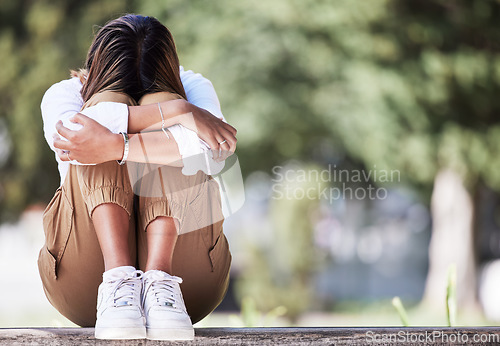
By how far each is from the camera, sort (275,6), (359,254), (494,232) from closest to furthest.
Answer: (275,6) < (494,232) < (359,254)

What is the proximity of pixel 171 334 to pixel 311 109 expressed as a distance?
8.07 m

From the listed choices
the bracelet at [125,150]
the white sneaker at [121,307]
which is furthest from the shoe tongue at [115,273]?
the bracelet at [125,150]

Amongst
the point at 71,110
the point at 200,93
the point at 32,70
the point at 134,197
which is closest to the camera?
the point at 134,197

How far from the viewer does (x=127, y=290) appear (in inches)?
57.1

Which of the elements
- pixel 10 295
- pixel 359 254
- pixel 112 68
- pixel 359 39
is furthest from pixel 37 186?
pixel 359 254

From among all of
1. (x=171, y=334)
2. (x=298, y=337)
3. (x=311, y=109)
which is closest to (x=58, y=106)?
(x=171, y=334)

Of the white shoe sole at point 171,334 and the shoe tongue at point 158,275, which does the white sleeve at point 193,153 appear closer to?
the shoe tongue at point 158,275

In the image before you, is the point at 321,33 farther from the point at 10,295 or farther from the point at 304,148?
the point at 10,295

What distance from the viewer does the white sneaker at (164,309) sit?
1.35 metres

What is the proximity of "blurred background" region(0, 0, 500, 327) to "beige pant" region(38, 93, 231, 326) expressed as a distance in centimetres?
603

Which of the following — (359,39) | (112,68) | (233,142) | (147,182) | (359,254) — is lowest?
(359,254)

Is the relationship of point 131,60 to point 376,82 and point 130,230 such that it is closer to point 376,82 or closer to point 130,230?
point 130,230

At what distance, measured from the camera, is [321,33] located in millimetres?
8523

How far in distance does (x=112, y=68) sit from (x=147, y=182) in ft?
1.24
